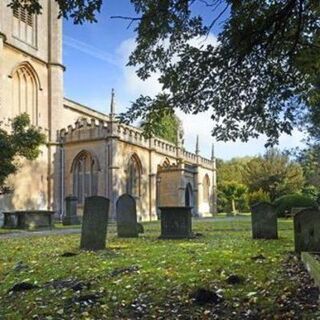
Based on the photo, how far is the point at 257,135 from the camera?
7312 millimetres

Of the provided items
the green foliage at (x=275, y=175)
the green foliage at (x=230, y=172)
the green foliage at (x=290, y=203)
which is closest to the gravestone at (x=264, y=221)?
the green foliage at (x=290, y=203)

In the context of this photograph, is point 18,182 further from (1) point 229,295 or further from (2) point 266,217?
(1) point 229,295

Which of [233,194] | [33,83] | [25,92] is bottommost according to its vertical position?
[233,194]

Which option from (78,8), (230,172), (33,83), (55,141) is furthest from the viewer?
(230,172)

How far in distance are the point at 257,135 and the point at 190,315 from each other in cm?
303

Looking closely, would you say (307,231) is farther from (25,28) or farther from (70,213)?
(25,28)

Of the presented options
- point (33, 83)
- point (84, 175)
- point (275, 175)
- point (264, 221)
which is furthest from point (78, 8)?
point (275, 175)

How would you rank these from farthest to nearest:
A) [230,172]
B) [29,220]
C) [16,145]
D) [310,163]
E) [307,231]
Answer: [230,172] < [310,163] < [29,220] < [16,145] < [307,231]

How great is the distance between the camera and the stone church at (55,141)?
3497cm

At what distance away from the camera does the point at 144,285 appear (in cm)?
668

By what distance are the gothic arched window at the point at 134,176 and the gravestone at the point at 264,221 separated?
2440cm

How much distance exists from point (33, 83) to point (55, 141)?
15.5 feet

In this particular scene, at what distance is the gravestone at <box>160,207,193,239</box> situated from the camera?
1505 cm

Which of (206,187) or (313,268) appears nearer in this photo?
(313,268)
